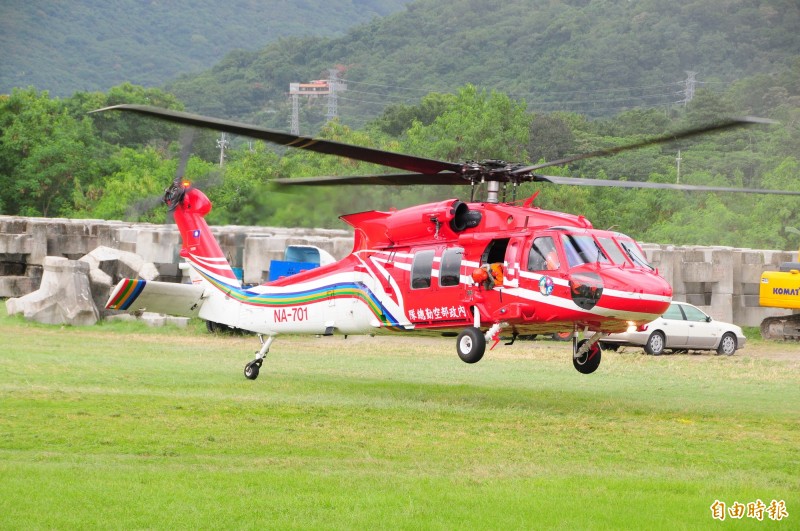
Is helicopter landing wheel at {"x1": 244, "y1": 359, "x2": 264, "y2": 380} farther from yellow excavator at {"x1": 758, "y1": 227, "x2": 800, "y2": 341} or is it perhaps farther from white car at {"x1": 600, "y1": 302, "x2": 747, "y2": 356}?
yellow excavator at {"x1": 758, "y1": 227, "x2": 800, "y2": 341}

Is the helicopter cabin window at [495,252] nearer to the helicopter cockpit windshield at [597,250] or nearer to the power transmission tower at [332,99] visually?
the helicopter cockpit windshield at [597,250]

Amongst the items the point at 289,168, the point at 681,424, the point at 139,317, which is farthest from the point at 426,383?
the point at 289,168

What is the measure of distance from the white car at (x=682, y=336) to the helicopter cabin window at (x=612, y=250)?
11094mm

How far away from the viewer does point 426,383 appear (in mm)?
19828

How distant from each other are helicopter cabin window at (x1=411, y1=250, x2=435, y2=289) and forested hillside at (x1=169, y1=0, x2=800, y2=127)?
75996mm

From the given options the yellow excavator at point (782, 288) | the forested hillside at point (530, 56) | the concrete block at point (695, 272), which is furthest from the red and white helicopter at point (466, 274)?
the forested hillside at point (530, 56)

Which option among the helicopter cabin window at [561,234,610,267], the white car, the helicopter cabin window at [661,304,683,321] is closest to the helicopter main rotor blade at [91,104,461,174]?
the helicopter cabin window at [561,234,610,267]

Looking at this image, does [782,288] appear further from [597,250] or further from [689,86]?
[689,86]

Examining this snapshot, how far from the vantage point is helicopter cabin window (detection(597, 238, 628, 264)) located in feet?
51.8

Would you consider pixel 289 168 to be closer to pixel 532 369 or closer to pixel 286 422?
pixel 532 369

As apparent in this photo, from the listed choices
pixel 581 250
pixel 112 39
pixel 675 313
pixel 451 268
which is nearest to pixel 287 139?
pixel 451 268

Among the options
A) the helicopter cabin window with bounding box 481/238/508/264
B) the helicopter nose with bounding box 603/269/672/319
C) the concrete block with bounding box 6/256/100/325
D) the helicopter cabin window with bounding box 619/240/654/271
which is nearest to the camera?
the helicopter nose with bounding box 603/269/672/319

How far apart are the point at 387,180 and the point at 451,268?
5.45ft

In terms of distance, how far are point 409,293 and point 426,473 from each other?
6.64 m
